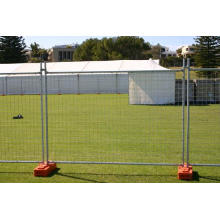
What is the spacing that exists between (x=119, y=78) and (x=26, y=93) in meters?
10.8

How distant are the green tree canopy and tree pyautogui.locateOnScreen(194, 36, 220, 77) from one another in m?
18.0

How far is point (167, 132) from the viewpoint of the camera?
36.5ft

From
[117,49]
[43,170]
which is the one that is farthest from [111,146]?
[117,49]

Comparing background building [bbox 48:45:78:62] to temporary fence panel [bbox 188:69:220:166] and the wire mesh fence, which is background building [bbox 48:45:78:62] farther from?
temporary fence panel [bbox 188:69:220:166]

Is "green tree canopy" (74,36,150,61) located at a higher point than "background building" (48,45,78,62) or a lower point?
lower

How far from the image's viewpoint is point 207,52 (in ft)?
157

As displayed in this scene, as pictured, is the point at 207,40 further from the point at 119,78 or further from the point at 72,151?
the point at 72,151

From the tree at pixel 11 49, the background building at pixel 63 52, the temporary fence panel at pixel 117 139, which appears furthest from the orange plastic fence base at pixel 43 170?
the background building at pixel 63 52

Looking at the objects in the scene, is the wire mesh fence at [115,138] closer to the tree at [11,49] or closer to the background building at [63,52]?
the tree at [11,49]

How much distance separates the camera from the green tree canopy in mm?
65188

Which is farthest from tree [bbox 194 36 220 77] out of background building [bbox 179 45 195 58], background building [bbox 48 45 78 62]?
background building [bbox 48 45 78 62]

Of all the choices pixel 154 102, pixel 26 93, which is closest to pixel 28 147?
pixel 154 102

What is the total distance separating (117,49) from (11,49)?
21.1 m

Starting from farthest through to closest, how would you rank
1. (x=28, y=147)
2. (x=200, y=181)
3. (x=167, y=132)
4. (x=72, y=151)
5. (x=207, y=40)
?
(x=207, y=40)
(x=167, y=132)
(x=28, y=147)
(x=72, y=151)
(x=200, y=181)
